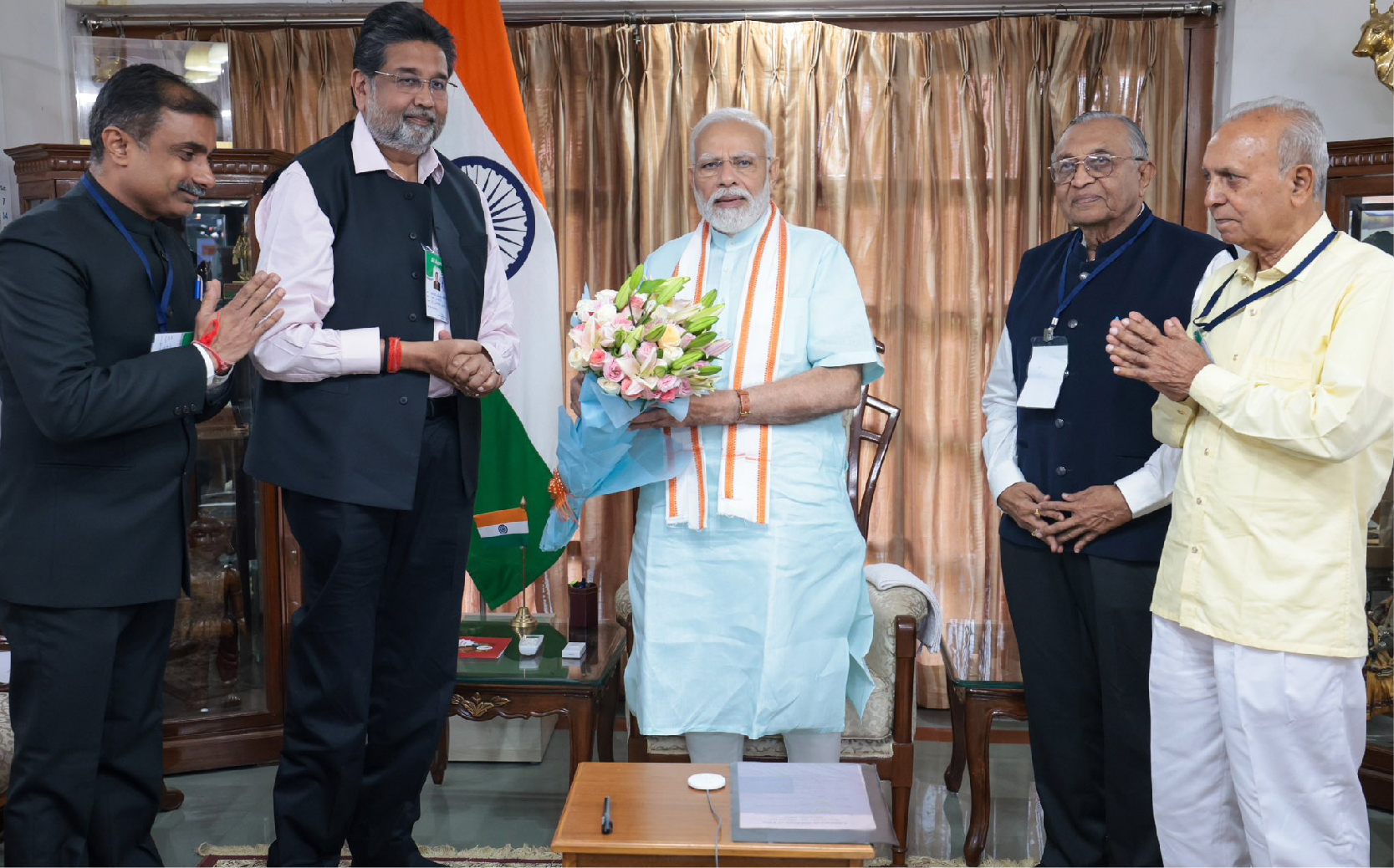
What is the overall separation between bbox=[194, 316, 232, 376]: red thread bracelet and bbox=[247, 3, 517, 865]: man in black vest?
0.10m

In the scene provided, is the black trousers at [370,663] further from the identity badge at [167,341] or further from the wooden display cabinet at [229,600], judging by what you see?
the wooden display cabinet at [229,600]

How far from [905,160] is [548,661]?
238 cm

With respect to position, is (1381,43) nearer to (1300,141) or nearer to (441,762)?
(1300,141)

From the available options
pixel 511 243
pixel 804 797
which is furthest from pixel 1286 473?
pixel 511 243

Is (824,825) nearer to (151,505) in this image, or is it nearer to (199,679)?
(151,505)

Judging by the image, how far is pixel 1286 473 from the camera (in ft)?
6.84

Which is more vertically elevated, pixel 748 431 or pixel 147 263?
pixel 147 263

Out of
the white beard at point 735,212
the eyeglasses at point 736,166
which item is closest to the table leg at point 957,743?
the white beard at point 735,212

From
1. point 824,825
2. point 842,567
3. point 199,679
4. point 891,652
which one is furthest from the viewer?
point 199,679

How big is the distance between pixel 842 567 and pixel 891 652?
491 millimetres

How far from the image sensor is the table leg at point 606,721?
3.29 m

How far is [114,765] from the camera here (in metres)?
2.29

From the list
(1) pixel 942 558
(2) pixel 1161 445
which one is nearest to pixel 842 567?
(2) pixel 1161 445

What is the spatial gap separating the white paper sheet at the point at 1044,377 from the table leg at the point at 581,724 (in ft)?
4.51
